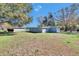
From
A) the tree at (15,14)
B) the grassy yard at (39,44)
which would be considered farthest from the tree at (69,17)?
the tree at (15,14)

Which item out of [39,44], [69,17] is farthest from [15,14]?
[69,17]

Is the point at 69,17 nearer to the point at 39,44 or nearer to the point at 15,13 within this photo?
the point at 39,44

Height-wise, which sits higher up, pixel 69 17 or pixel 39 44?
pixel 69 17

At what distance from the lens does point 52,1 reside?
2.33 m

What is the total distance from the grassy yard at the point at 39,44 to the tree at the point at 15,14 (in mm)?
139

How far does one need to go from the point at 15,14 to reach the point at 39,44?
0.43 meters

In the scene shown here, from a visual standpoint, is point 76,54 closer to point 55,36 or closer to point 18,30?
point 55,36

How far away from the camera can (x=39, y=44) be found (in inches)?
91.7

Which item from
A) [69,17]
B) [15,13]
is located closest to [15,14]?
[15,13]

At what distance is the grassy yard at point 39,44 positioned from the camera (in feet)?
7.57

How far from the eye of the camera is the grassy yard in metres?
2.31

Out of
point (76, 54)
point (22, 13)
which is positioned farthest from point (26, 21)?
point (76, 54)

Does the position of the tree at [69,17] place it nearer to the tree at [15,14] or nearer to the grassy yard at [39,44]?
the grassy yard at [39,44]

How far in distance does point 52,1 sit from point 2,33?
660mm
